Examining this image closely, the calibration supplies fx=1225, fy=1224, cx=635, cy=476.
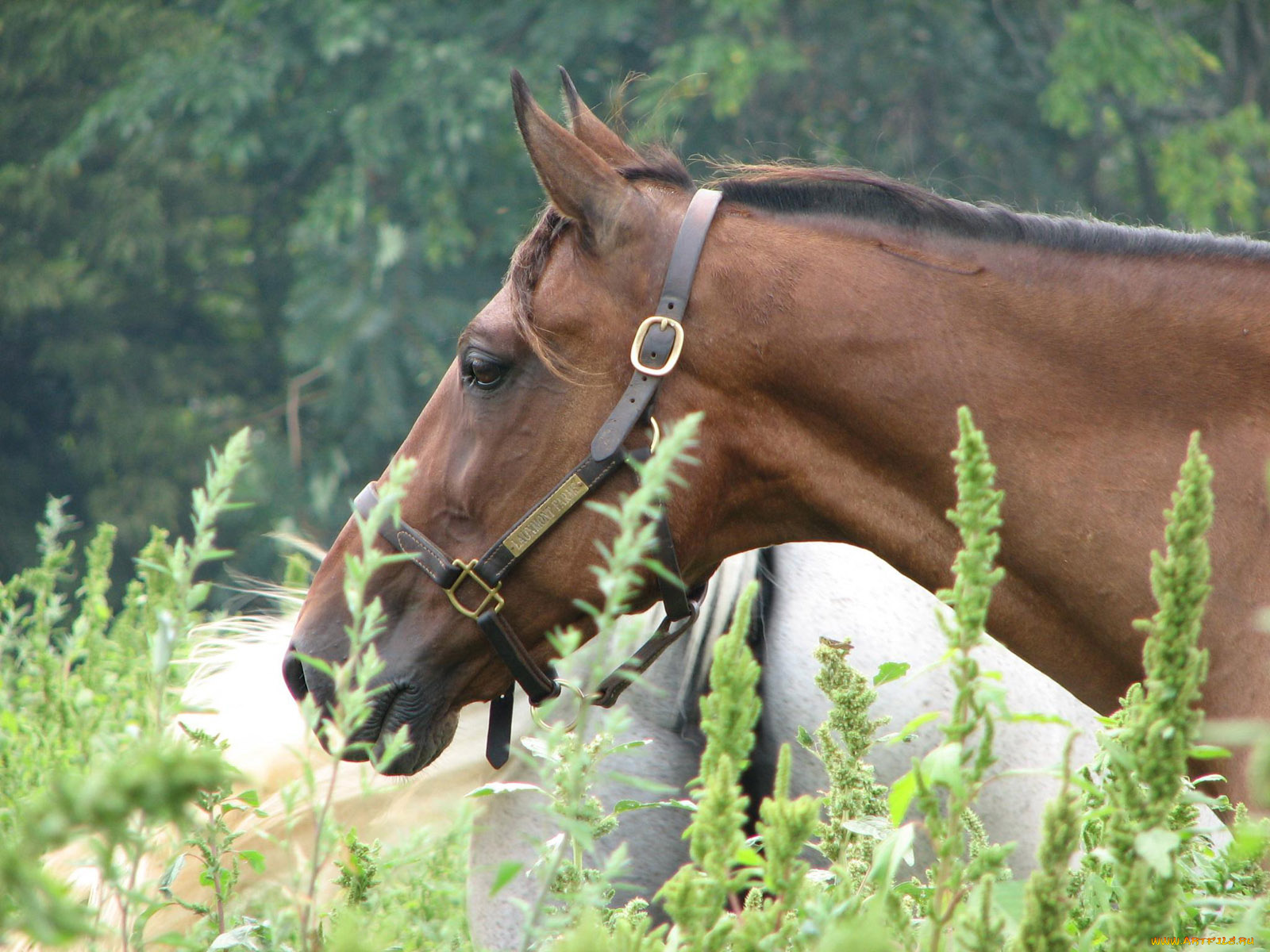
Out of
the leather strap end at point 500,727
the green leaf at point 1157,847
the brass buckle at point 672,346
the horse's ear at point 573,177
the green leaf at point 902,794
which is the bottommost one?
the leather strap end at point 500,727

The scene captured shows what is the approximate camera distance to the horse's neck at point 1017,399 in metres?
1.95

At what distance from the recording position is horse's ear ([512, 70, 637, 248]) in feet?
7.00

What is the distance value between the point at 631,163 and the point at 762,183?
0.25 meters

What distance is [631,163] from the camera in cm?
231

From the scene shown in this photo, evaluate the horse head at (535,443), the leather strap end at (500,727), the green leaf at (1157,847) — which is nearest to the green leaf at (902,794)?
the green leaf at (1157,847)

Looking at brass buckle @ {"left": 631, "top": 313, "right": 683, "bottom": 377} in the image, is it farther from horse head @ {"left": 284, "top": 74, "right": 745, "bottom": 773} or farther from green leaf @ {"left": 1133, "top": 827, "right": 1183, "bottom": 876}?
green leaf @ {"left": 1133, "top": 827, "right": 1183, "bottom": 876}

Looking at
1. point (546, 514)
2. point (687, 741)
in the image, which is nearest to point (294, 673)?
point (546, 514)

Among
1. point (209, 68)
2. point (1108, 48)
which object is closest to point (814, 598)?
point (1108, 48)

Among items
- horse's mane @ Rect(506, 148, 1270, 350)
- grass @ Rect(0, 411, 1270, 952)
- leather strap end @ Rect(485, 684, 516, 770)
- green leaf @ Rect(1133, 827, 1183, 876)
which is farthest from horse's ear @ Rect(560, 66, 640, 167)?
green leaf @ Rect(1133, 827, 1183, 876)

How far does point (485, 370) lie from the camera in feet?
7.23

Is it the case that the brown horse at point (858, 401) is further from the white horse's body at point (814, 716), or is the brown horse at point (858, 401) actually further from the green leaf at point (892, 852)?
the green leaf at point (892, 852)

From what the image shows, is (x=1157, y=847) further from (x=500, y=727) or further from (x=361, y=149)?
(x=361, y=149)


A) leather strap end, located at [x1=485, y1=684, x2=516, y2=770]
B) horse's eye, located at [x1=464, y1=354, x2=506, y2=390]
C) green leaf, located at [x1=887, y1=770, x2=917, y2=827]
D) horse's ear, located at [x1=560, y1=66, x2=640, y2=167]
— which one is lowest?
leather strap end, located at [x1=485, y1=684, x2=516, y2=770]

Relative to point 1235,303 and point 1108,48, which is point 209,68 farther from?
point 1235,303
